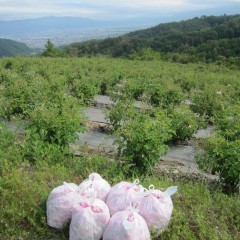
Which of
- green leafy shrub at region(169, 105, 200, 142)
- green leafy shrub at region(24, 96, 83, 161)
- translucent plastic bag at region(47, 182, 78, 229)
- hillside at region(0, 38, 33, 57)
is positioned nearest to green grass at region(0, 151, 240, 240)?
translucent plastic bag at region(47, 182, 78, 229)

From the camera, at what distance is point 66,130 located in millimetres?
6039

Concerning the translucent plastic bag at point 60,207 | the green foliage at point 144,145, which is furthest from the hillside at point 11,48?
the translucent plastic bag at point 60,207

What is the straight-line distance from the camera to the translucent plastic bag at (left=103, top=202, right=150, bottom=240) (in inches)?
136

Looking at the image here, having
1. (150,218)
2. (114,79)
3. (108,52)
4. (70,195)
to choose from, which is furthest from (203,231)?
(108,52)

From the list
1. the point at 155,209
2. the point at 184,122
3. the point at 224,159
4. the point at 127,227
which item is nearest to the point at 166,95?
the point at 184,122

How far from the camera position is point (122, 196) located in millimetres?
3908

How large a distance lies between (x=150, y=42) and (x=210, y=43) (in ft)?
53.6

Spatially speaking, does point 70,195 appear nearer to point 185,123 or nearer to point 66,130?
point 66,130

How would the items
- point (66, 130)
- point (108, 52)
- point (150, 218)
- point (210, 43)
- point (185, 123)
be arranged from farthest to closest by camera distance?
point (108, 52) → point (210, 43) → point (185, 123) → point (66, 130) → point (150, 218)

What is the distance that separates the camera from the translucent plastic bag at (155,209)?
376 centimetres

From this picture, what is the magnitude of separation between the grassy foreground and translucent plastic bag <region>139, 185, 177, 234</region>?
0.58 ft

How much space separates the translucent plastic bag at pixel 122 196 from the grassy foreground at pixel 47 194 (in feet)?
1.56

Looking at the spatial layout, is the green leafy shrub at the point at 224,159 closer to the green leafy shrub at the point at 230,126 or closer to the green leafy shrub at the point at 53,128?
the green leafy shrub at the point at 230,126

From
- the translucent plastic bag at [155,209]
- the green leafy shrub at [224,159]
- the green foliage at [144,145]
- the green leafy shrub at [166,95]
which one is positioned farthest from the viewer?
the green leafy shrub at [166,95]
